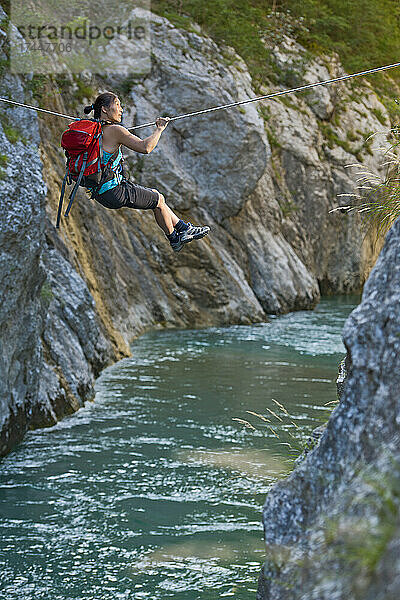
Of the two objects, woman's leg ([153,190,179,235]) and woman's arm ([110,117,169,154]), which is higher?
woman's arm ([110,117,169,154])

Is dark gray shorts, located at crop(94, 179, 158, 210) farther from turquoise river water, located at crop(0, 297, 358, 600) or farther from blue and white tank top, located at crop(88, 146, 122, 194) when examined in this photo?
turquoise river water, located at crop(0, 297, 358, 600)

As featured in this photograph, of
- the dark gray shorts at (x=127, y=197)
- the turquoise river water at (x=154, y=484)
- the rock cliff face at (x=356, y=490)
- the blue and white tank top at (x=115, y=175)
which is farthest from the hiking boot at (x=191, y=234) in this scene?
the rock cliff face at (x=356, y=490)

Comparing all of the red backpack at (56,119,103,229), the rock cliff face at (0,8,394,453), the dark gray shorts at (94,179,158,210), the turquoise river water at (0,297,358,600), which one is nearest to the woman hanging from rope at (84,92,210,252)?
the dark gray shorts at (94,179,158,210)

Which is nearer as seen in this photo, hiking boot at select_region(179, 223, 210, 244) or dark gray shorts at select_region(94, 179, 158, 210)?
dark gray shorts at select_region(94, 179, 158, 210)

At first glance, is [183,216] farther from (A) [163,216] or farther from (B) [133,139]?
(B) [133,139]

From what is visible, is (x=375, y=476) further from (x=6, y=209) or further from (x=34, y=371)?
(x=34, y=371)

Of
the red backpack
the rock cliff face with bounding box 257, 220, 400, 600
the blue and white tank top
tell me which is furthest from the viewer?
the blue and white tank top

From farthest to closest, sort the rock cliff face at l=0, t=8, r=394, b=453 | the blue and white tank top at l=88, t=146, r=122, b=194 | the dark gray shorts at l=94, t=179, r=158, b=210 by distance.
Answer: the rock cliff face at l=0, t=8, r=394, b=453
the dark gray shorts at l=94, t=179, r=158, b=210
the blue and white tank top at l=88, t=146, r=122, b=194

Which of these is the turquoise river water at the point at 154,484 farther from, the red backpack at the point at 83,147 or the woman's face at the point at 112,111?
the woman's face at the point at 112,111

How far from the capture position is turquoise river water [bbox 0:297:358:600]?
6.44m

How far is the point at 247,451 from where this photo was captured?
9.62 metres

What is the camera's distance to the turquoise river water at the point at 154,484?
6.44 m

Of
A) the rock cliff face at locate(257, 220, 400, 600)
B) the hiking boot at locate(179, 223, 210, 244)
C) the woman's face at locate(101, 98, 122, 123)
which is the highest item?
the woman's face at locate(101, 98, 122, 123)

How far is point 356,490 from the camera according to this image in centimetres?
288
